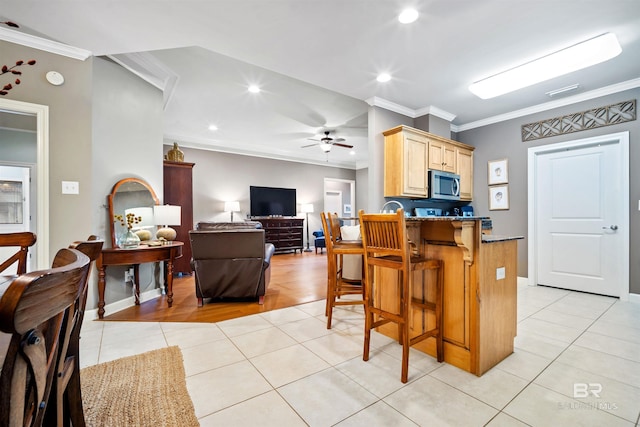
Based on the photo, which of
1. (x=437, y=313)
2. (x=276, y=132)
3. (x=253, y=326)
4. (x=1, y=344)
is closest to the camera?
(x=1, y=344)

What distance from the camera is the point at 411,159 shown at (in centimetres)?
382

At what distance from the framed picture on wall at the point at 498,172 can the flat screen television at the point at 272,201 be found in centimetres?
481

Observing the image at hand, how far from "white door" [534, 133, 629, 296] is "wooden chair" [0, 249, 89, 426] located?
5.00m

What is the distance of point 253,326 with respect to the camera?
255 centimetres

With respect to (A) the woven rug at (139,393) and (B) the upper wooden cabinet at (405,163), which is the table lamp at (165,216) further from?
(B) the upper wooden cabinet at (405,163)

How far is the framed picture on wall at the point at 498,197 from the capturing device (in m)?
4.33

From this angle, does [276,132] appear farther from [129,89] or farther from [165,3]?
[165,3]

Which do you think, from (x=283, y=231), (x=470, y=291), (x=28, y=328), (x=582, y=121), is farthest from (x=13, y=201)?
(x=582, y=121)

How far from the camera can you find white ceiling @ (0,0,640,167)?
2148 mm

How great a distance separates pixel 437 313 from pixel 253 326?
5.21 feet

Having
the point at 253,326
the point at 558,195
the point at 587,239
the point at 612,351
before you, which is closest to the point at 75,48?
the point at 253,326
